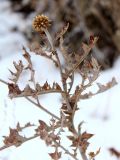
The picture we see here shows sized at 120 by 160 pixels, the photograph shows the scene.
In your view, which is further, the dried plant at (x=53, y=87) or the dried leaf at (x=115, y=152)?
the dried leaf at (x=115, y=152)

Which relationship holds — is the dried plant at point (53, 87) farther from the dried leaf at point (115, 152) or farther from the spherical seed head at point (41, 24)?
the dried leaf at point (115, 152)

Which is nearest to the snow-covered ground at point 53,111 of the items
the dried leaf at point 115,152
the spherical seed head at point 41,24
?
the dried leaf at point 115,152

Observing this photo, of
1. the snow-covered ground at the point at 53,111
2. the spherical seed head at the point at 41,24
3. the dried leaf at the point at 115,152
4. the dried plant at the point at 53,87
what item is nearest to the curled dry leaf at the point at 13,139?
the dried plant at the point at 53,87

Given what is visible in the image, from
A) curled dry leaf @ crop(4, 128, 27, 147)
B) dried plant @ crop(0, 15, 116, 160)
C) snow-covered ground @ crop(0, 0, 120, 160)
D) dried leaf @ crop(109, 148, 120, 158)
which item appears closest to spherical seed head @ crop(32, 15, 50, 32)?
dried plant @ crop(0, 15, 116, 160)

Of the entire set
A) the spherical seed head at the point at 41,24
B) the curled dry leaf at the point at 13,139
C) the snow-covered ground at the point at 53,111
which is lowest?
the curled dry leaf at the point at 13,139

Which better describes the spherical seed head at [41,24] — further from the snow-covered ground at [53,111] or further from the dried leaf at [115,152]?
the dried leaf at [115,152]

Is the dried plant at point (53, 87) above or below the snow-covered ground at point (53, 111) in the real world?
below

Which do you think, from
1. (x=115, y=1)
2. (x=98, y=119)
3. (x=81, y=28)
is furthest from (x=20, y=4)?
(x=98, y=119)

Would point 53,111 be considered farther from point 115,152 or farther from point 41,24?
point 41,24

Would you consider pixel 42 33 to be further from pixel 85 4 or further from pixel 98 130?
pixel 85 4

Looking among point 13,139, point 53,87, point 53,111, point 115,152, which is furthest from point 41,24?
point 53,111

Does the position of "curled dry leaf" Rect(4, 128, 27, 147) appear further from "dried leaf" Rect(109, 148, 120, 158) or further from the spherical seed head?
"dried leaf" Rect(109, 148, 120, 158)
